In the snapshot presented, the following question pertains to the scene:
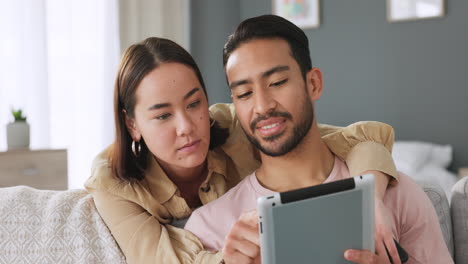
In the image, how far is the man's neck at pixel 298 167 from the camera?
1353mm

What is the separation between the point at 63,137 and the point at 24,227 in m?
2.30

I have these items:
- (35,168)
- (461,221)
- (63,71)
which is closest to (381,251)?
(461,221)

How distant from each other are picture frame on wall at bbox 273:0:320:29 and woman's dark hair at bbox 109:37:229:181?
3.11 m

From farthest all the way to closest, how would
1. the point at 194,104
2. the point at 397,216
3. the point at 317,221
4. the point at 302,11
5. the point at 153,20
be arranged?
the point at 302,11 < the point at 153,20 < the point at 194,104 < the point at 397,216 < the point at 317,221

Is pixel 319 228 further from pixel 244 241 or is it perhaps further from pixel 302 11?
pixel 302 11

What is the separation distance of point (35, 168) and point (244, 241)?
224cm

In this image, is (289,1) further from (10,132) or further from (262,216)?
(262,216)

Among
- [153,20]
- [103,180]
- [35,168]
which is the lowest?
[35,168]

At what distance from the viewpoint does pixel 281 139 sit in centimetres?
128

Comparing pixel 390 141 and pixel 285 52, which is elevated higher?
pixel 285 52

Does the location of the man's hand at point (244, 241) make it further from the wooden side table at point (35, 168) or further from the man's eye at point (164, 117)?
the wooden side table at point (35, 168)

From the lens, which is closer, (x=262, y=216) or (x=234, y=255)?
(x=262, y=216)

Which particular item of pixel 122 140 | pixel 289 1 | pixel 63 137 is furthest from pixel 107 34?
pixel 122 140

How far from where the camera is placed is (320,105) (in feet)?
14.2
